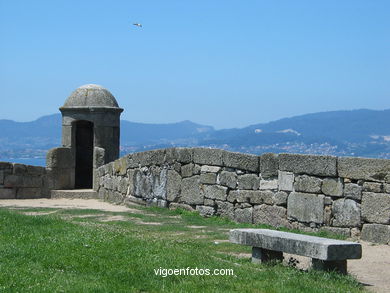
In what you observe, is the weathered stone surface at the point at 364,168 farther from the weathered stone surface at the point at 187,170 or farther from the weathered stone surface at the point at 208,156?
the weathered stone surface at the point at 187,170

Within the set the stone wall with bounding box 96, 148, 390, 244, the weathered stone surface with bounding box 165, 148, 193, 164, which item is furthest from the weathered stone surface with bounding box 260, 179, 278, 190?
the weathered stone surface with bounding box 165, 148, 193, 164

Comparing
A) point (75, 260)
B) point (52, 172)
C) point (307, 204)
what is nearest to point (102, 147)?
point (52, 172)

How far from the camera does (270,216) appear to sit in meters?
11.6

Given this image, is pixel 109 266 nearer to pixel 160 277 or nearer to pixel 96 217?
pixel 160 277

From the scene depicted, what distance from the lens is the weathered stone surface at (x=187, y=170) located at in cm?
1363

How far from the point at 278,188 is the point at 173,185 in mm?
3353

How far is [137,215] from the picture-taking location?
522 inches

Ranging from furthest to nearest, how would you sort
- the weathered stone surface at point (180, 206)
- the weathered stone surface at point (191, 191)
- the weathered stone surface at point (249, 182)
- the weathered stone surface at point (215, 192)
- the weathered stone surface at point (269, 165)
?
the weathered stone surface at point (180, 206) < the weathered stone surface at point (191, 191) < the weathered stone surface at point (215, 192) < the weathered stone surface at point (249, 182) < the weathered stone surface at point (269, 165)

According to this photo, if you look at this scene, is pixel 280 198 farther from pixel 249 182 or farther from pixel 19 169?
pixel 19 169

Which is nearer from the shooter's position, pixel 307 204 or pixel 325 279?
pixel 325 279

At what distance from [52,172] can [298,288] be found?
1540cm

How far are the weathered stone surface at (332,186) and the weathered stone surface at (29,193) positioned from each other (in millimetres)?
11263

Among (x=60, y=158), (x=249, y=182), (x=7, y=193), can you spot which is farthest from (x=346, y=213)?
(x=60, y=158)

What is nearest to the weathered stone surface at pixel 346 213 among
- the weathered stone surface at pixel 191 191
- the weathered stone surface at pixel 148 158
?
the weathered stone surface at pixel 191 191
